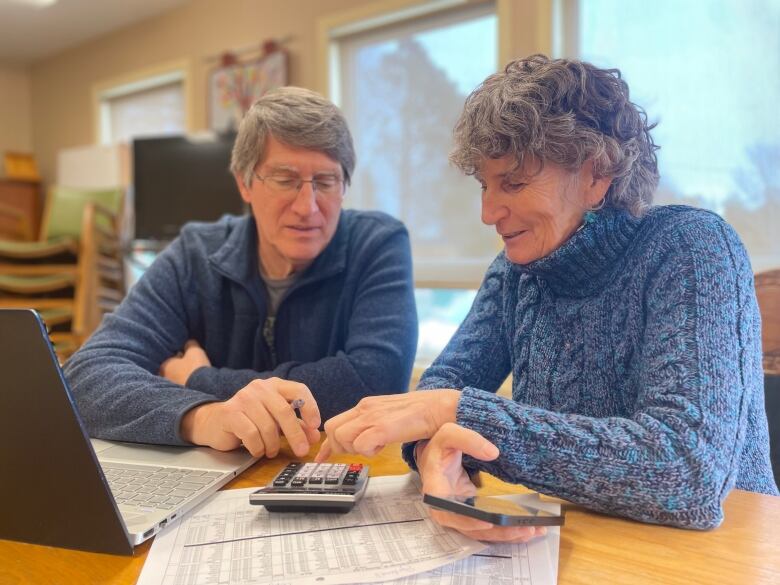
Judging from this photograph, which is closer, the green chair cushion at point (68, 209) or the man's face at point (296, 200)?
the man's face at point (296, 200)

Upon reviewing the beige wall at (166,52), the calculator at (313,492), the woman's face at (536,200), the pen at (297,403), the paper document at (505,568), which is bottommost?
the paper document at (505,568)

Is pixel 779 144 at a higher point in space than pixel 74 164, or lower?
lower

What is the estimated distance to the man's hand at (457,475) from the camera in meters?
0.59

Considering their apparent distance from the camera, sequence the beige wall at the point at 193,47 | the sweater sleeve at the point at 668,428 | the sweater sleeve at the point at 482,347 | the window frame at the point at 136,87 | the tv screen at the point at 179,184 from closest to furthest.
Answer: the sweater sleeve at the point at 668,428, the sweater sleeve at the point at 482,347, the beige wall at the point at 193,47, the tv screen at the point at 179,184, the window frame at the point at 136,87

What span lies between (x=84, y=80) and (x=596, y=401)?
18.8ft

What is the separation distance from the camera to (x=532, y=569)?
0.54 meters

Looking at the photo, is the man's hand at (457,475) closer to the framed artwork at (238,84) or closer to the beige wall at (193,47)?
the beige wall at (193,47)

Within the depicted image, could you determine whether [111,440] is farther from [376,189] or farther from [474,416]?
[376,189]

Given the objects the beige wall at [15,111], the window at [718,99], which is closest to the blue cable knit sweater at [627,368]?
the window at [718,99]

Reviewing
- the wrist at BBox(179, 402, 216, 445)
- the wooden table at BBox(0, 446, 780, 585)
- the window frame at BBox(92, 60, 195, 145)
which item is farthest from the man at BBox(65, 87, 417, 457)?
the window frame at BBox(92, 60, 195, 145)

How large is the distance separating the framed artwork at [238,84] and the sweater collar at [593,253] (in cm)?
327

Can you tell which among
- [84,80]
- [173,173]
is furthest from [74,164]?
[173,173]

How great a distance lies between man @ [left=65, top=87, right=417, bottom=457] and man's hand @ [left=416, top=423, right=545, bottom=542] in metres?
0.42

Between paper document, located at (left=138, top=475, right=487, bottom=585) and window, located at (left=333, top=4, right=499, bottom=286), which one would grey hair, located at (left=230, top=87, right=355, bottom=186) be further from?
window, located at (left=333, top=4, right=499, bottom=286)
